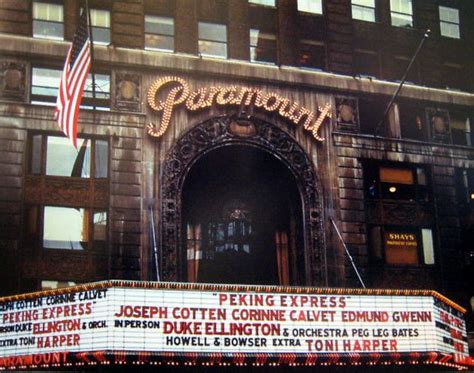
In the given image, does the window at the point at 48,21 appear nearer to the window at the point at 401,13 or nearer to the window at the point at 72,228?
the window at the point at 72,228

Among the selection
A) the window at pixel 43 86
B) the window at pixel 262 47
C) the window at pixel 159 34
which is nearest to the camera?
the window at pixel 43 86

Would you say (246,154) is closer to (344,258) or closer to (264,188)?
(264,188)

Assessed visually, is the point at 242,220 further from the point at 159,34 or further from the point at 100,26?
the point at 100,26

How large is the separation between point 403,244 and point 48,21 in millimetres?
18629

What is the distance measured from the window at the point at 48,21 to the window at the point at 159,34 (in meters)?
3.71

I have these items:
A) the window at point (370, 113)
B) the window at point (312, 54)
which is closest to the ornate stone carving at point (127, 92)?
the window at point (312, 54)

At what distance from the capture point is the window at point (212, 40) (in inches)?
1379

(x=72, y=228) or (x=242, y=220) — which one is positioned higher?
(x=242, y=220)

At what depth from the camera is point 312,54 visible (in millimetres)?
36656

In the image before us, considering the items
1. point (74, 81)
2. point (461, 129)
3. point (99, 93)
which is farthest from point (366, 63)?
point (74, 81)

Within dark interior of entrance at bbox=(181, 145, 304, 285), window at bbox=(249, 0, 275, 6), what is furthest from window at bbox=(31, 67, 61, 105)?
window at bbox=(249, 0, 275, 6)

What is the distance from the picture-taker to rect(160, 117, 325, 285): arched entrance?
32.9 meters

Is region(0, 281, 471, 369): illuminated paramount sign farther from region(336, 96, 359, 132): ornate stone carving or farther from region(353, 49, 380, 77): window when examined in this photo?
region(353, 49, 380, 77): window

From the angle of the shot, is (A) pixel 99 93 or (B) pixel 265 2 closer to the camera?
(A) pixel 99 93
